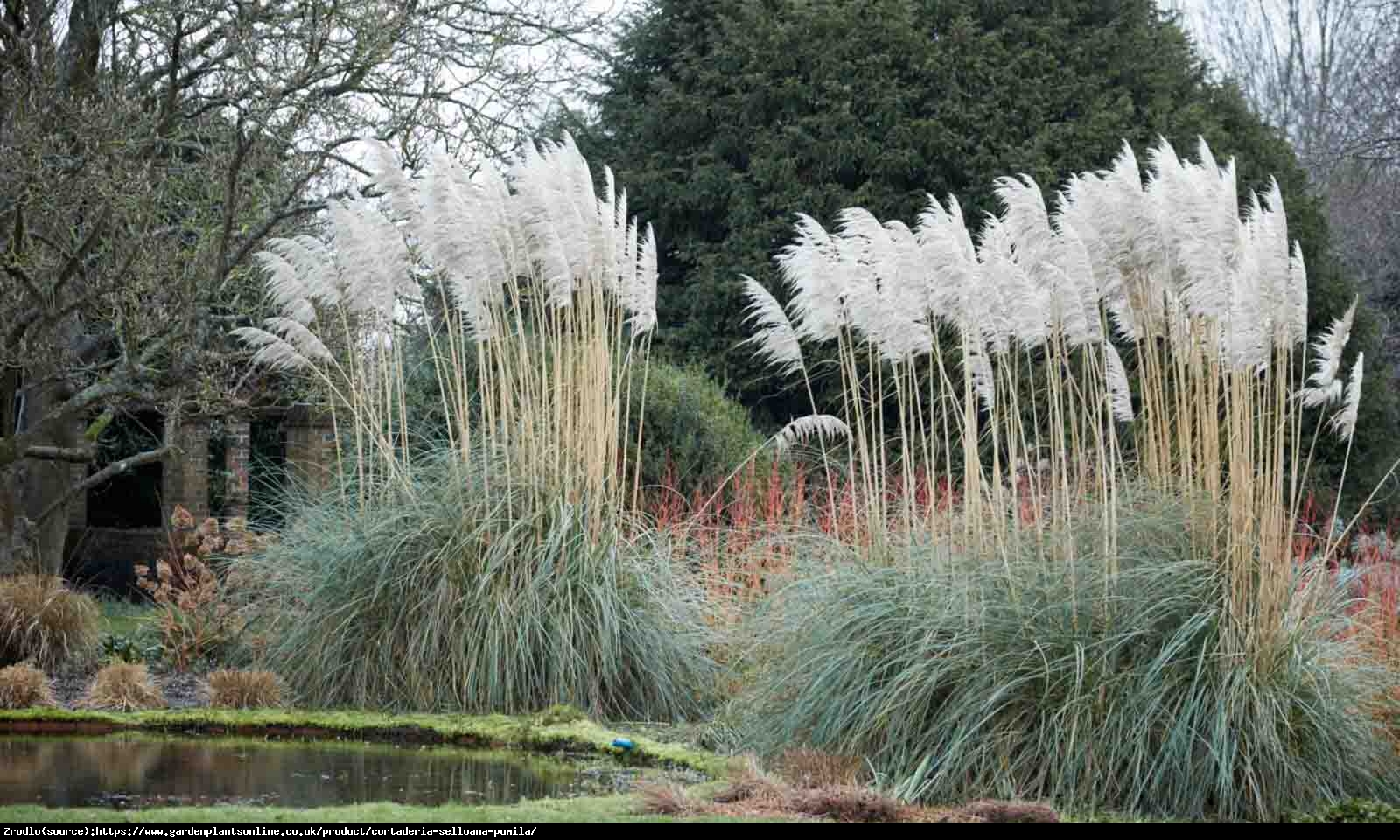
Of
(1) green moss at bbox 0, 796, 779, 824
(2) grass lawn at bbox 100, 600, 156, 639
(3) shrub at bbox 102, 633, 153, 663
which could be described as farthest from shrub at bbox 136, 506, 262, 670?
(1) green moss at bbox 0, 796, 779, 824

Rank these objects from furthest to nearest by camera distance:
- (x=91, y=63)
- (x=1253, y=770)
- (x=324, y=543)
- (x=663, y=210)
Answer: (x=663, y=210)
(x=91, y=63)
(x=324, y=543)
(x=1253, y=770)

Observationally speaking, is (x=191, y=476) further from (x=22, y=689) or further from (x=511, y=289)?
(x=511, y=289)

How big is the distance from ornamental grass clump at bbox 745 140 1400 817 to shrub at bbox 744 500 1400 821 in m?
0.01

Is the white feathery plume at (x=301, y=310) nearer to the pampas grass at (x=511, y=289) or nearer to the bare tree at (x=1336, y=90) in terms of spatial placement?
the pampas grass at (x=511, y=289)

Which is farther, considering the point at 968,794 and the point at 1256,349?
the point at 1256,349

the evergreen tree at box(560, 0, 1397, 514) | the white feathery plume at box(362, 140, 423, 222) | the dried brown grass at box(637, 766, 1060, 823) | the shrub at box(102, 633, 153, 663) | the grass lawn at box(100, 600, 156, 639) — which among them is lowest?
the dried brown grass at box(637, 766, 1060, 823)

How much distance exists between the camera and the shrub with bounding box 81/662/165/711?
776 cm

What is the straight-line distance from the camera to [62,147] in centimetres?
1025

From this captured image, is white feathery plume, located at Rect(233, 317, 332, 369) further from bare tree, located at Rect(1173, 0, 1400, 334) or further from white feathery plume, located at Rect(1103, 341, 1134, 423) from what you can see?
bare tree, located at Rect(1173, 0, 1400, 334)

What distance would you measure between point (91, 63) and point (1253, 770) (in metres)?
10.4

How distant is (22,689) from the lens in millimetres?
7605

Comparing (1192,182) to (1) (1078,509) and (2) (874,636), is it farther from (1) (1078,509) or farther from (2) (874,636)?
(2) (874,636)

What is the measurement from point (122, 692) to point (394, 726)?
67.4 inches

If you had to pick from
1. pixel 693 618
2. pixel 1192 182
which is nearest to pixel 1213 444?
pixel 1192 182
